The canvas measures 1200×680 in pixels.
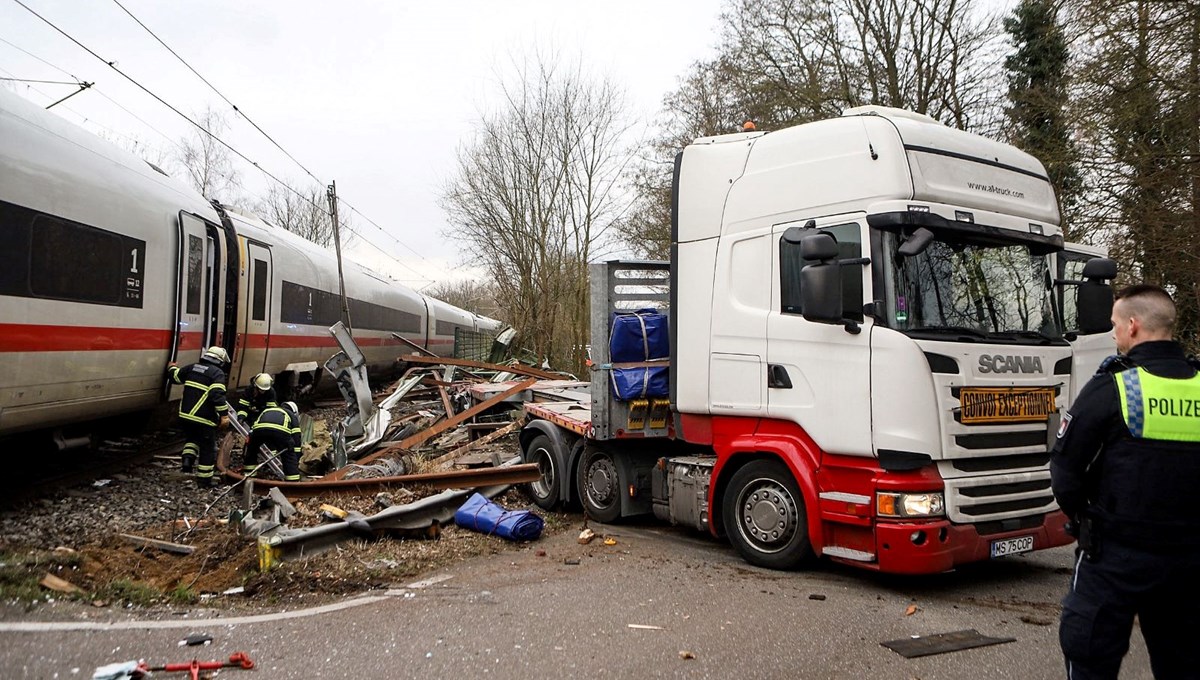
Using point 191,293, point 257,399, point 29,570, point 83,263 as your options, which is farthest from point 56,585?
point 191,293

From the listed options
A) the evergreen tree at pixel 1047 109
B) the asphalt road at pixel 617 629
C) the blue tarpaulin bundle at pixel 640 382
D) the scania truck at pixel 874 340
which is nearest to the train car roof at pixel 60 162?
the asphalt road at pixel 617 629

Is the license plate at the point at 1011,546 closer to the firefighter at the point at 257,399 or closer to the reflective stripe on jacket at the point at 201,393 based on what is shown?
the firefighter at the point at 257,399

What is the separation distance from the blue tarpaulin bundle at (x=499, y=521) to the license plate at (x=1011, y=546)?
354 centimetres

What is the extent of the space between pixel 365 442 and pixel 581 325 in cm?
1407

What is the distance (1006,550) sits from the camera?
5168 millimetres

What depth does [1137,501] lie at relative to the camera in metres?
2.79

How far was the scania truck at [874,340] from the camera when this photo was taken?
16.2ft

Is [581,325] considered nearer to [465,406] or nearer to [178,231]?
[465,406]

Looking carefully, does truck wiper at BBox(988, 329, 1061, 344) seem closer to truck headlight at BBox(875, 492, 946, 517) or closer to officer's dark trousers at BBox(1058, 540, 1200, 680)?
truck headlight at BBox(875, 492, 946, 517)

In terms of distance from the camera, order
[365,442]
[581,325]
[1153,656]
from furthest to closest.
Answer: [581,325]
[365,442]
[1153,656]

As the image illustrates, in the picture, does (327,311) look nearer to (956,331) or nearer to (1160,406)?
(956,331)

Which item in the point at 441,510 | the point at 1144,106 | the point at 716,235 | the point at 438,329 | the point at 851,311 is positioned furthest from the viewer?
the point at 438,329

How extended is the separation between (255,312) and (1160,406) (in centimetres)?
1179

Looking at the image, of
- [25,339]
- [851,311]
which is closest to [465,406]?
[25,339]
